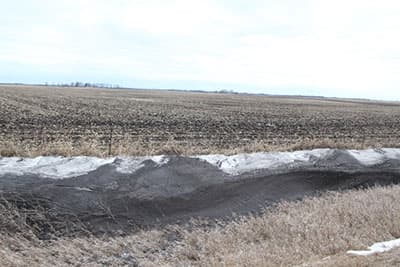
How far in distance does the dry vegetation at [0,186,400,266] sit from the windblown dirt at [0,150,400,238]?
1.62 feet

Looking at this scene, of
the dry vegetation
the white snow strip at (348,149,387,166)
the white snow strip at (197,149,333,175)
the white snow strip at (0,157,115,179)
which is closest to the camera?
the dry vegetation

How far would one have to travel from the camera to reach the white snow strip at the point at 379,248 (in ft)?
22.5

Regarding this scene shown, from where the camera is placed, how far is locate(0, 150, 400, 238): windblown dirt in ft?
29.9

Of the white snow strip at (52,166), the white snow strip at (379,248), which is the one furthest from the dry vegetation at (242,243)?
the white snow strip at (52,166)

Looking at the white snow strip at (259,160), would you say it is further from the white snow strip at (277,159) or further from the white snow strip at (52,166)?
the white snow strip at (52,166)

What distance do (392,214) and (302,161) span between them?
390 centimetres

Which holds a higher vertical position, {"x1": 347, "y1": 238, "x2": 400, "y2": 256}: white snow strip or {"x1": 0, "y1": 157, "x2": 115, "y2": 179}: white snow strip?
{"x1": 0, "y1": 157, "x2": 115, "y2": 179}: white snow strip

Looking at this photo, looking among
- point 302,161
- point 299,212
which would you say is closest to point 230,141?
point 302,161

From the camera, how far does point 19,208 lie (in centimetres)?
884

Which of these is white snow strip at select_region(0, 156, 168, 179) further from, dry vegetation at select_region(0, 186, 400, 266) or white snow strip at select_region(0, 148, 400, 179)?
dry vegetation at select_region(0, 186, 400, 266)

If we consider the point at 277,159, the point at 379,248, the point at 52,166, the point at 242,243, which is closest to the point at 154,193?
the point at 52,166

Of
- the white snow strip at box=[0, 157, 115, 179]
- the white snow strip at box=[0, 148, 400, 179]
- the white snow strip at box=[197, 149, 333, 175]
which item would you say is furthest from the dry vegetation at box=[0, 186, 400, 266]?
the white snow strip at box=[197, 149, 333, 175]

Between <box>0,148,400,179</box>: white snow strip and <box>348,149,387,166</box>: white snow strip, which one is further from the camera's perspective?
<box>348,149,387,166</box>: white snow strip

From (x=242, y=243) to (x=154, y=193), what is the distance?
9.00 ft
